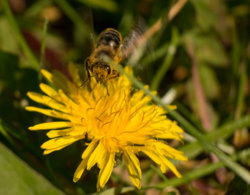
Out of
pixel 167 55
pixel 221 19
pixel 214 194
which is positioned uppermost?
pixel 221 19

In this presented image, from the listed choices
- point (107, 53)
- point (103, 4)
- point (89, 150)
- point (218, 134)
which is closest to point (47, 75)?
point (107, 53)

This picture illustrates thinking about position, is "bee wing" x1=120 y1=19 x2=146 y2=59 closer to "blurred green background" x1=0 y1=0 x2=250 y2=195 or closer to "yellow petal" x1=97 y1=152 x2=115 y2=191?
"blurred green background" x1=0 y1=0 x2=250 y2=195

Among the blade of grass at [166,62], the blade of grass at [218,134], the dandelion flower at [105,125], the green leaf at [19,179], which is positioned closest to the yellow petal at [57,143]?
the dandelion flower at [105,125]

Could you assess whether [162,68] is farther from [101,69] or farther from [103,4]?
[101,69]

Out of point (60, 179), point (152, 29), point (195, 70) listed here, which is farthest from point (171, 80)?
point (60, 179)

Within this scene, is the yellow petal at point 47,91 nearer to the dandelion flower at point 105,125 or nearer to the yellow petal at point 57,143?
the dandelion flower at point 105,125

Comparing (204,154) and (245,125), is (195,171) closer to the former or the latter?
(204,154)
